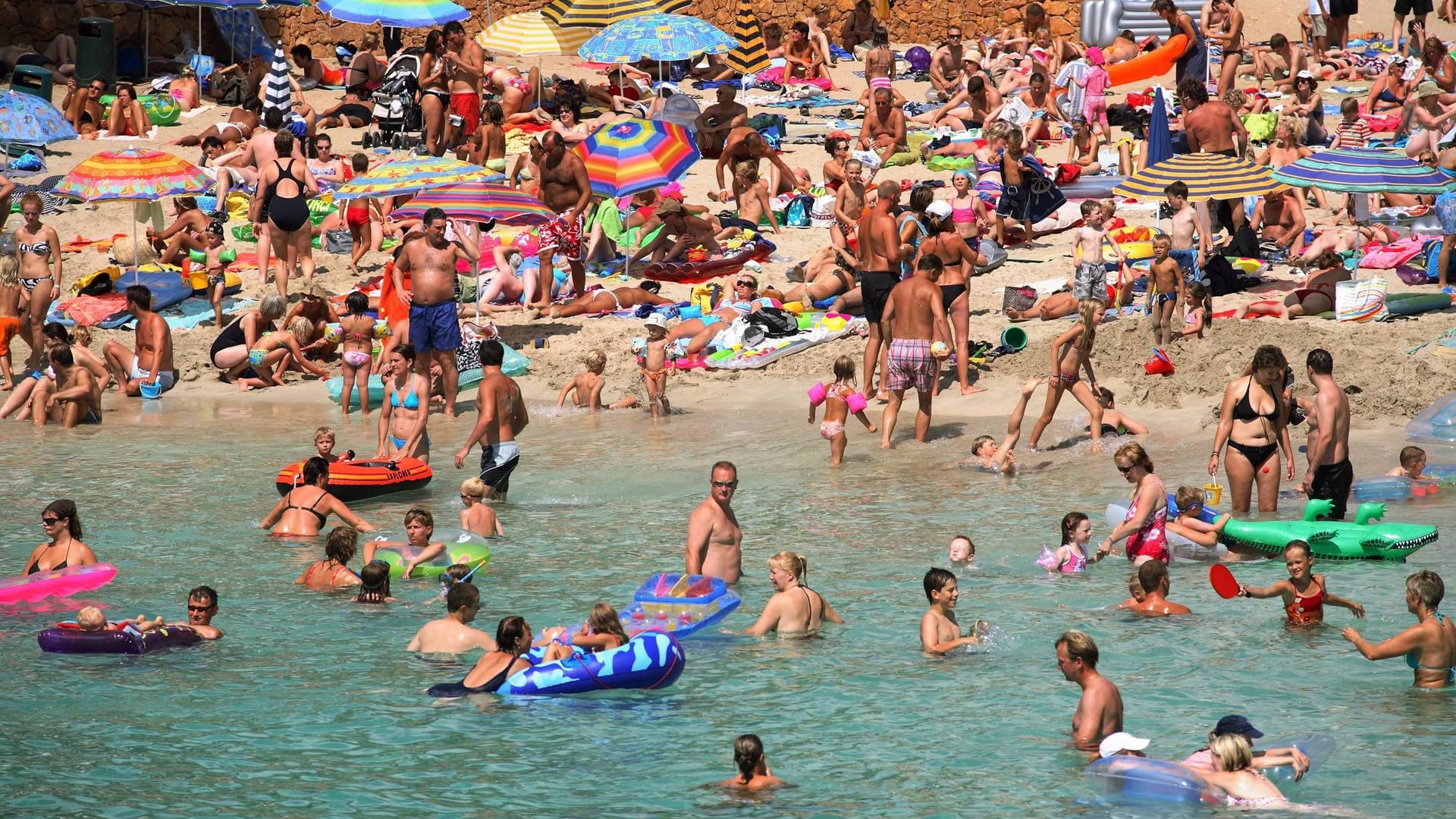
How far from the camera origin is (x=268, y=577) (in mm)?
10727

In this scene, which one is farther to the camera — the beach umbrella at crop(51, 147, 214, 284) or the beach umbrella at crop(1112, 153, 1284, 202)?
the beach umbrella at crop(51, 147, 214, 284)

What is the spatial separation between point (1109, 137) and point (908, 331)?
8.65 m

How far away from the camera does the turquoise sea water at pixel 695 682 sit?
24.6 feet

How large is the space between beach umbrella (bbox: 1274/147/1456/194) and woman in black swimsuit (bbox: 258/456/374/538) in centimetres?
881

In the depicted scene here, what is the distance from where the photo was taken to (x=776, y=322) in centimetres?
1627

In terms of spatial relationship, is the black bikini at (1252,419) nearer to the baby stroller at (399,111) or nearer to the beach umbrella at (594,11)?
the baby stroller at (399,111)

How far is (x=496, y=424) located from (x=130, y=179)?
246 inches

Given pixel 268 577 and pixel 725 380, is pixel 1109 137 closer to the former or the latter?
pixel 725 380

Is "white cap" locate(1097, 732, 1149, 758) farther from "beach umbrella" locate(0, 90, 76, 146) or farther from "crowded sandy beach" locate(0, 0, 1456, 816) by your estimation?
Result: "beach umbrella" locate(0, 90, 76, 146)

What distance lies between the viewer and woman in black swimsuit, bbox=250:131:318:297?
17109 mm

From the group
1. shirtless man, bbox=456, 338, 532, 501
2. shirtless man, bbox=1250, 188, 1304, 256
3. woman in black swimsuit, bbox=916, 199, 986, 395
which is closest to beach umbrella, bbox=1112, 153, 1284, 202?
shirtless man, bbox=1250, 188, 1304, 256

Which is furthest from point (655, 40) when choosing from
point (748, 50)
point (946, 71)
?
point (946, 71)

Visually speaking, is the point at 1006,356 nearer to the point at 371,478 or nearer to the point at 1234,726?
the point at 371,478

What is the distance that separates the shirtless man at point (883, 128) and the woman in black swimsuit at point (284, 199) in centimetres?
675
